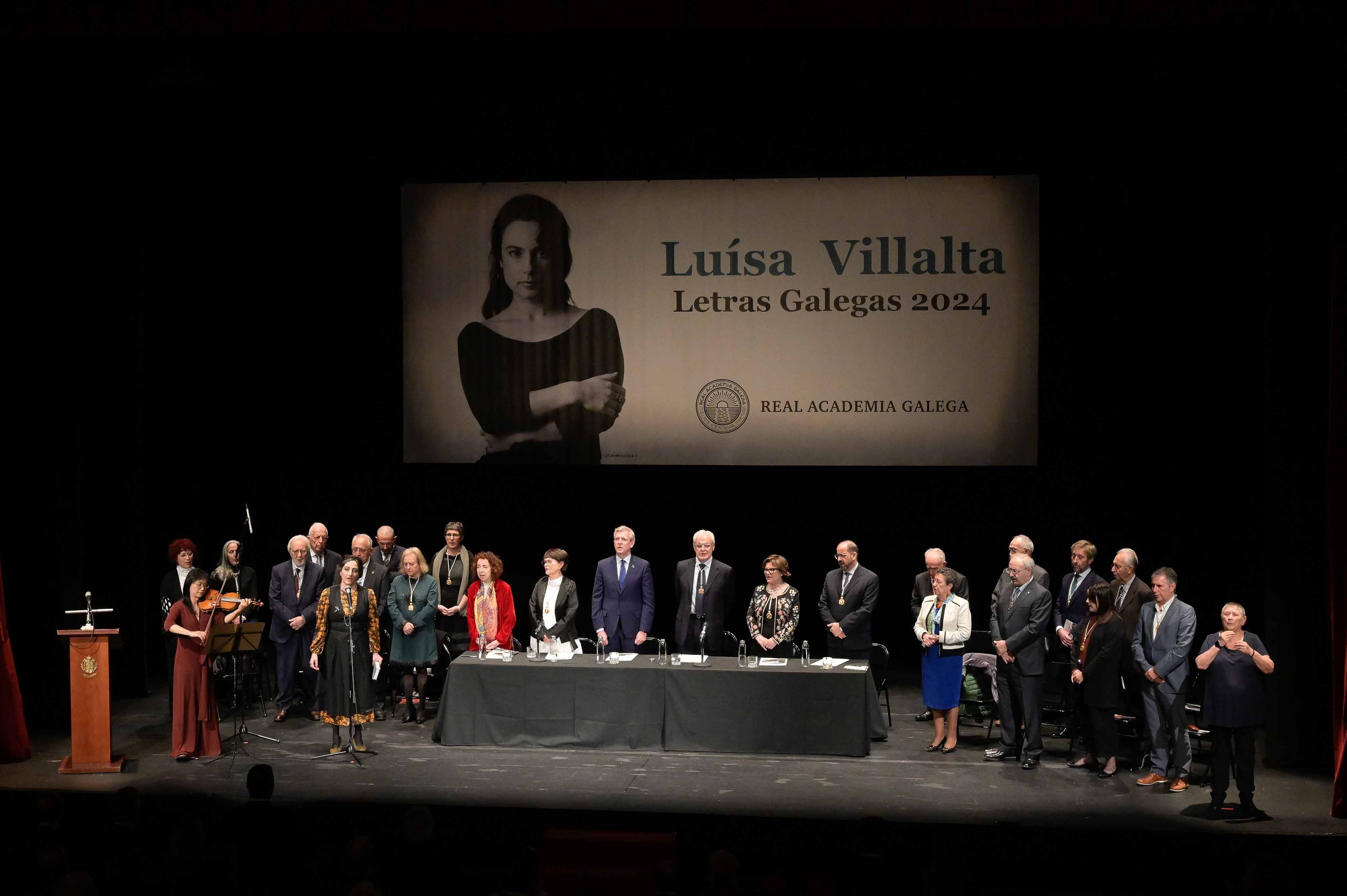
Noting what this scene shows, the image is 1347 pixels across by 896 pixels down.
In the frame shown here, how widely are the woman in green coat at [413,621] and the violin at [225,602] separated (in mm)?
1031

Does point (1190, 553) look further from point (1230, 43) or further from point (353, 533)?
point (353, 533)

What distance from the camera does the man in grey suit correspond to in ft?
25.3

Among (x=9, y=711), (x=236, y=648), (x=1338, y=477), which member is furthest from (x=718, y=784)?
(x=9, y=711)

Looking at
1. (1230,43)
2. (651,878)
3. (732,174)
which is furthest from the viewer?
(732,174)

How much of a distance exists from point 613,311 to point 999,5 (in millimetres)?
4303

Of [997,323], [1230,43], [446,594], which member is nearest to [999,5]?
[1230,43]

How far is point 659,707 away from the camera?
848cm

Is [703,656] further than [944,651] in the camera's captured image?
Yes

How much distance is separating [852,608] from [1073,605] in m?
1.55

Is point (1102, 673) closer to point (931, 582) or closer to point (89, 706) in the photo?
point (931, 582)

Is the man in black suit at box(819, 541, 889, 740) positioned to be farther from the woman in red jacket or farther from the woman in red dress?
the woman in red dress

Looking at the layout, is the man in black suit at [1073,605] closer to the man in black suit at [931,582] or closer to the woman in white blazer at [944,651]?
the man in black suit at [931,582]

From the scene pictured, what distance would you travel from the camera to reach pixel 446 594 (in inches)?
388

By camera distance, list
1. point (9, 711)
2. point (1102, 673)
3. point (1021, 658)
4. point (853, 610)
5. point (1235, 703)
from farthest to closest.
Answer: point (853, 610), point (9, 711), point (1021, 658), point (1102, 673), point (1235, 703)
